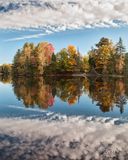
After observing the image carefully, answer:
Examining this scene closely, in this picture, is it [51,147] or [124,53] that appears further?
[124,53]

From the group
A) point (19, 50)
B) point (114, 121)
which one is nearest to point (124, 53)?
point (19, 50)

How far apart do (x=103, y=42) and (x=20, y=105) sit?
2750 inches

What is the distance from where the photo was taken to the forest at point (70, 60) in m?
87.2

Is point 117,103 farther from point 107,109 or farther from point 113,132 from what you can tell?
point 113,132

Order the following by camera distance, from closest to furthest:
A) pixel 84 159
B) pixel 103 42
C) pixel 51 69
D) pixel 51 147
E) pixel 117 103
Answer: pixel 84 159
pixel 51 147
pixel 117 103
pixel 103 42
pixel 51 69

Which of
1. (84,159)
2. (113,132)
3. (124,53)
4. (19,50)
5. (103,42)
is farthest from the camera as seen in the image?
(19,50)

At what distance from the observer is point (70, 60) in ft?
345

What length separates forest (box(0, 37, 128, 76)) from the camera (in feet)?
286

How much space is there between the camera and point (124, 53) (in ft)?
291

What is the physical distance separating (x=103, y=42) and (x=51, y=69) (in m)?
15.4

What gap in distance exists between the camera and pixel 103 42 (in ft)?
314

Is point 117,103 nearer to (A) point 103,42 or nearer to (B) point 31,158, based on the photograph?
(B) point 31,158

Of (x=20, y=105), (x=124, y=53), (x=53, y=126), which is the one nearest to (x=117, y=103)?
(x=20, y=105)

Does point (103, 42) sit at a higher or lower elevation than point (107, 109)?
higher
